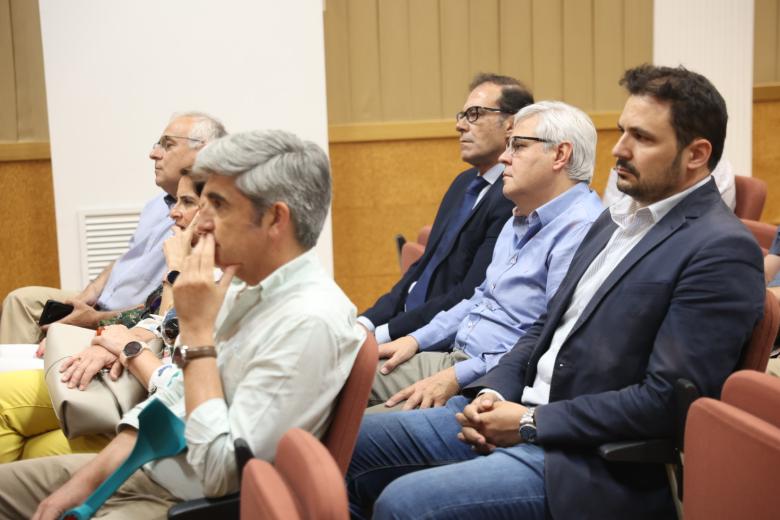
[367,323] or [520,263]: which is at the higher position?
[520,263]

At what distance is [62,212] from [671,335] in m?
3.78

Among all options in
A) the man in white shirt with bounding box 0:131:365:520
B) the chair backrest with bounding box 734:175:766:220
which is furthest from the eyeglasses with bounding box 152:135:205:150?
the chair backrest with bounding box 734:175:766:220

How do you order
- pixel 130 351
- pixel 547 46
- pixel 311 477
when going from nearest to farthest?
pixel 311 477 → pixel 130 351 → pixel 547 46

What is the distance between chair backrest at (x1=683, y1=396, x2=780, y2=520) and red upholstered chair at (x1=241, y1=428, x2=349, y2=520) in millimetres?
678

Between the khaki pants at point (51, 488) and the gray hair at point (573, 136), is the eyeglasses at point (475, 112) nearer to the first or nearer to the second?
the gray hair at point (573, 136)

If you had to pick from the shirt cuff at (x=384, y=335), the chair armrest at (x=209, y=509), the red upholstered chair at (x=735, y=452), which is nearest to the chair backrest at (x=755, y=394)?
the red upholstered chair at (x=735, y=452)

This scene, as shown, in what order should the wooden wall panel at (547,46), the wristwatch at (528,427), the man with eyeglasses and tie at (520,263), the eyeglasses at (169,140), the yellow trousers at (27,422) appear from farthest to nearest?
the wooden wall panel at (547,46)
the eyeglasses at (169,140)
the man with eyeglasses and tie at (520,263)
the yellow trousers at (27,422)
the wristwatch at (528,427)

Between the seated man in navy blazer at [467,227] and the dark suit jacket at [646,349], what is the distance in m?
1.07

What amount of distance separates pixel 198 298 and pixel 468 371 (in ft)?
3.41

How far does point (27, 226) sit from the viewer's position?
17.4ft

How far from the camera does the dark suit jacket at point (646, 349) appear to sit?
1742mm

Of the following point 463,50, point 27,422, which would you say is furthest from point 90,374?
point 463,50

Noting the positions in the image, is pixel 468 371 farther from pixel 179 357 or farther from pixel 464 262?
pixel 179 357

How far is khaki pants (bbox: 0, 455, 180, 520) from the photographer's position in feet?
5.91
